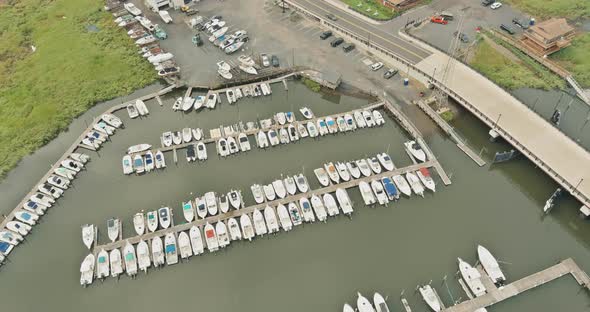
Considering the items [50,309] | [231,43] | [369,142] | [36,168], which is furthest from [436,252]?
[36,168]

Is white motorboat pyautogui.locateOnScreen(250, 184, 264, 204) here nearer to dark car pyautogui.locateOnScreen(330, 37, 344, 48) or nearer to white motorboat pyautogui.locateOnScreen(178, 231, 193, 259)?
A: white motorboat pyautogui.locateOnScreen(178, 231, 193, 259)

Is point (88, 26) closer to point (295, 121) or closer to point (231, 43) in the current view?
point (231, 43)

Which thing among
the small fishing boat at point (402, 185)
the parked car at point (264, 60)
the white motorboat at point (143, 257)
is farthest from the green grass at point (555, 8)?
the white motorboat at point (143, 257)

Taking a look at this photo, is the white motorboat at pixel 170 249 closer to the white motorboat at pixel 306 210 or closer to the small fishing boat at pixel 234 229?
the small fishing boat at pixel 234 229

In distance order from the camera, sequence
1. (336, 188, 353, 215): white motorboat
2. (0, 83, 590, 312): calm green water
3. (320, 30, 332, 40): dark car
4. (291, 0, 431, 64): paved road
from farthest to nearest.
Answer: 1. (320, 30, 332, 40): dark car
2. (291, 0, 431, 64): paved road
3. (336, 188, 353, 215): white motorboat
4. (0, 83, 590, 312): calm green water

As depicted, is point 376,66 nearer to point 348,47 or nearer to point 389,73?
point 389,73

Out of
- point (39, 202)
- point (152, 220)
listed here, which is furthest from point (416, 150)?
point (39, 202)

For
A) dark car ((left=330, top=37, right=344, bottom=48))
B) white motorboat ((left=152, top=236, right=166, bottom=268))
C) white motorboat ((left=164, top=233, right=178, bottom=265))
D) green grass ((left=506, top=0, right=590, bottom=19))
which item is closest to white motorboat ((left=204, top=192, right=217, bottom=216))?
white motorboat ((left=164, top=233, right=178, bottom=265))
